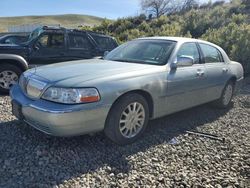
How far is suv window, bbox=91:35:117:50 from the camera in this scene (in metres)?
8.41

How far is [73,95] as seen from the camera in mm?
3596

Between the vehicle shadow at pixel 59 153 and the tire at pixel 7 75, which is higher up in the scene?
the tire at pixel 7 75

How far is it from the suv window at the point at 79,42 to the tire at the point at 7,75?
5.39 ft

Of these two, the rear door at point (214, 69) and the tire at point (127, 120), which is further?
the rear door at point (214, 69)

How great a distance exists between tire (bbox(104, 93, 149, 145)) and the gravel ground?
5.5 inches

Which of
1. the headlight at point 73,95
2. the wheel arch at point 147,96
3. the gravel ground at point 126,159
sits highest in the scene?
the headlight at point 73,95

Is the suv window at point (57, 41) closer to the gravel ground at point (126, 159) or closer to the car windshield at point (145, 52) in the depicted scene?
the car windshield at point (145, 52)

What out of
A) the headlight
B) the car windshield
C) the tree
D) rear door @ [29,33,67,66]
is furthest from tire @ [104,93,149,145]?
the tree

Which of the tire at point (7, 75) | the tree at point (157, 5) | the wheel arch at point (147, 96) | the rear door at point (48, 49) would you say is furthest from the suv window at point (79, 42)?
the tree at point (157, 5)

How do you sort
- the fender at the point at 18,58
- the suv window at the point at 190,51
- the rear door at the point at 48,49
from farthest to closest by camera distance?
the rear door at the point at 48,49 < the fender at the point at 18,58 < the suv window at the point at 190,51

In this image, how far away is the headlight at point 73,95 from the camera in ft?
11.8

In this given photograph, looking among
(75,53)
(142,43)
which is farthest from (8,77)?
(142,43)

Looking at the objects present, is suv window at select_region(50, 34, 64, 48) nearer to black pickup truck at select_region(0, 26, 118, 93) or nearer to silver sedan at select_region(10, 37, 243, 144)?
black pickup truck at select_region(0, 26, 118, 93)

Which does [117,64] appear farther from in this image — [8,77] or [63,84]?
[8,77]
